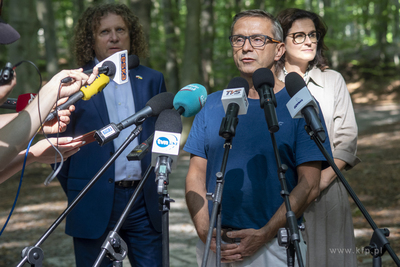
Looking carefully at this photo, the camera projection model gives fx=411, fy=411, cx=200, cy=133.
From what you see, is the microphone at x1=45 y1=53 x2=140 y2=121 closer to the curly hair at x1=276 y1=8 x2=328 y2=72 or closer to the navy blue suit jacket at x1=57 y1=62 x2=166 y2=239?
the navy blue suit jacket at x1=57 y1=62 x2=166 y2=239

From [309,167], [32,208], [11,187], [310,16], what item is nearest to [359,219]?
[310,16]

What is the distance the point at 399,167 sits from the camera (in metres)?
9.24

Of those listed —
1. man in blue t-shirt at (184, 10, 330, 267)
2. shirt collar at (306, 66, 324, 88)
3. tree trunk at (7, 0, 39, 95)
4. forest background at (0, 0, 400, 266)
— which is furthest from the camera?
tree trunk at (7, 0, 39, 95)

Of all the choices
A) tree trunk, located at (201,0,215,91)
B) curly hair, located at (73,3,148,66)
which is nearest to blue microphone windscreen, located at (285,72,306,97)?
curly hair, located at (73,3,148,66)

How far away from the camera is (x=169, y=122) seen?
177 cm

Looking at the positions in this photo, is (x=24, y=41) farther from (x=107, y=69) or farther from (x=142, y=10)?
(x=107, y=69)

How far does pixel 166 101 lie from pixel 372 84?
24774 millimetres

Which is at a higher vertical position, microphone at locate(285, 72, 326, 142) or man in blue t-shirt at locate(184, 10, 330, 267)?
microphone at locate(285, 72, 326, 142)

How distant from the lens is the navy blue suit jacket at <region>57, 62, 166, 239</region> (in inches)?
116

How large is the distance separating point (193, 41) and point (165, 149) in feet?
30.8

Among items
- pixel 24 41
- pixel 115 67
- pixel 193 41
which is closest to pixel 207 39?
pixel 193 41

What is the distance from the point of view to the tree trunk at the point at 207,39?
51.1ft

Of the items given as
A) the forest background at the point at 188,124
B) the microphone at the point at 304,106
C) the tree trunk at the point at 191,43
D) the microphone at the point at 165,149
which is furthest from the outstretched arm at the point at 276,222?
the tree trunk at the point at 191,43

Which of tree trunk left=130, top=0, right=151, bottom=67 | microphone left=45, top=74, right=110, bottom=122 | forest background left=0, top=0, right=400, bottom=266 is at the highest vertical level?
tree trunk left=130, top=0, right=151, bottom=67
